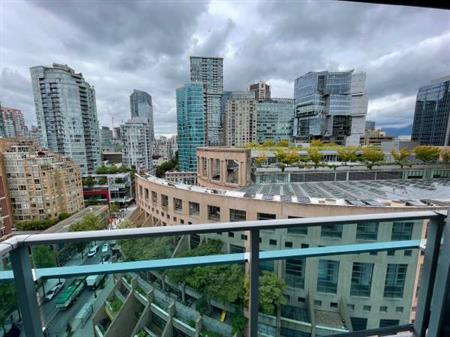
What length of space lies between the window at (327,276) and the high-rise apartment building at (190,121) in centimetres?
3941

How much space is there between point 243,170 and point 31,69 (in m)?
39.4

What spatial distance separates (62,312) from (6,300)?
28 centimetres

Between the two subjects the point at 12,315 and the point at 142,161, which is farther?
the point at 142,161

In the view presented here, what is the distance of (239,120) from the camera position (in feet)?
140

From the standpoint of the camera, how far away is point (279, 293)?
44.8 inches

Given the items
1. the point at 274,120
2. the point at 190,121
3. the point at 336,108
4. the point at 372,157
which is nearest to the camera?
the point at 372,157

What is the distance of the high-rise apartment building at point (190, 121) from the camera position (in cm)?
3931

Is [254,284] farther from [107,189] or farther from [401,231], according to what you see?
[107,189]

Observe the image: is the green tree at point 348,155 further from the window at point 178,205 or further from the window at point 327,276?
the window at point 327,276

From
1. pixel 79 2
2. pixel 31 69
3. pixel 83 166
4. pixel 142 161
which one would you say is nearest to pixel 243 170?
pixel 79 2

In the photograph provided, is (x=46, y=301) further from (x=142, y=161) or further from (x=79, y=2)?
(x=142, y=161)

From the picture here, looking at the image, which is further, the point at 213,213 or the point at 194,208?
the point at 194,208

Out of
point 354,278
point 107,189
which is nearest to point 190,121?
point 107,189

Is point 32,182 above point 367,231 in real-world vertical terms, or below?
below
